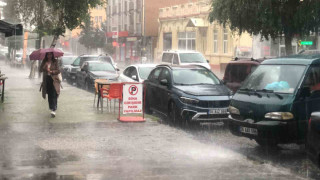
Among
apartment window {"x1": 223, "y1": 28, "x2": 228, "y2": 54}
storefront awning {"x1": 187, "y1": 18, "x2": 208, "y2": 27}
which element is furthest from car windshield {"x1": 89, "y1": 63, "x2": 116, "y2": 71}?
storefront awning {"x1": 187, "y1": 18, "x2": 208, "y2": 27}

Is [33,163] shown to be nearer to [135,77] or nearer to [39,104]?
[39,104]

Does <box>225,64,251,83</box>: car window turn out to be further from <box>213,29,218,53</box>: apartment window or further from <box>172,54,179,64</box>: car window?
<box>213,29,218,53</box>: apartment window

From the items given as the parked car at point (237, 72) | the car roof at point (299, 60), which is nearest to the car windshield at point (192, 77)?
the parked car at point (237, 72)

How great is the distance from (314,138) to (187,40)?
5036 cm

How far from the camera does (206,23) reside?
51.4 m

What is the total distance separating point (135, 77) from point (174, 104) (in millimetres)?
5594

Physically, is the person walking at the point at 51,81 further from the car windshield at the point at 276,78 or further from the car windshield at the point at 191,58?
the car windshield at the point at 191,58

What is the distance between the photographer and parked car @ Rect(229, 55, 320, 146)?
919 centimetres

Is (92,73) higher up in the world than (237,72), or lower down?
lower down

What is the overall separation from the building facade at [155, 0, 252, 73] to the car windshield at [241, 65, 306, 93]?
1177 inches

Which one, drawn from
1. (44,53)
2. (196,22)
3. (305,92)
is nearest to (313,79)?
(305,92)

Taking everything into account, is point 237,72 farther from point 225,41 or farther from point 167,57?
point 225,41

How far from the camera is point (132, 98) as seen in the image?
13.6 metres

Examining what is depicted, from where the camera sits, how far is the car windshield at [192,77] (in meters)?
13.7
